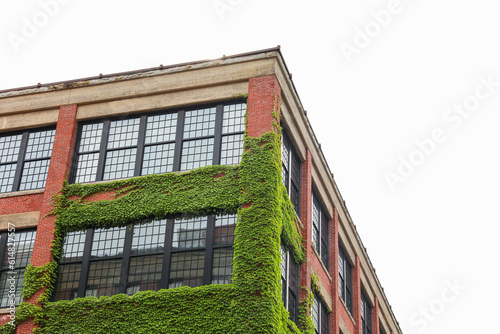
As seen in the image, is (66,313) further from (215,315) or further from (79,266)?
(215,315)

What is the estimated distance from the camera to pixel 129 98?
29562mm

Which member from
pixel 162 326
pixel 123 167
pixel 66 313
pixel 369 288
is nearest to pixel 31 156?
pixel 123 167

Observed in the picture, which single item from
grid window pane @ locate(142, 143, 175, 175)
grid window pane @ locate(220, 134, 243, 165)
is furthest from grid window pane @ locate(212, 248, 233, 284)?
grid window pane @ locate(142, 143, 175, 175)

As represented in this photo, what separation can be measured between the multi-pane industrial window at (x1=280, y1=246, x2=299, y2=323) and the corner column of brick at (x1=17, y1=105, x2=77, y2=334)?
880 cm

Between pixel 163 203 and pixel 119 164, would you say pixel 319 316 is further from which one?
pixel 119 164

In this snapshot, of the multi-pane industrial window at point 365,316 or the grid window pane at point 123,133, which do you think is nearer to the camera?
the grid window pane at point 123,133

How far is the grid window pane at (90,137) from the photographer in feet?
96.5

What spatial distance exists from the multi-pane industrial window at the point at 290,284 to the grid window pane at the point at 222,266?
2.66m

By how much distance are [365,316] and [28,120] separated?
23.2 m

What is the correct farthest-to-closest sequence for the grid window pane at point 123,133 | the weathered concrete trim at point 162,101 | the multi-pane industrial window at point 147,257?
the grid window pane at point 123,133, the weathered concrete trim at point 162,101, the multi-pane industrial window at point 147,257

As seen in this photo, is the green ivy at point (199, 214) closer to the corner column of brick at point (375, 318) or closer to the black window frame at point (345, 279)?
the black window frame at point (345, 279)

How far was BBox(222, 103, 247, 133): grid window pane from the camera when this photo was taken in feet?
90.7

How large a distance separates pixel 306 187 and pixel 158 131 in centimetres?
701

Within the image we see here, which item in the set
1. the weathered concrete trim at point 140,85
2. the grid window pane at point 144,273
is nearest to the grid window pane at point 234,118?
the weathered concrete trim at point 140,85
